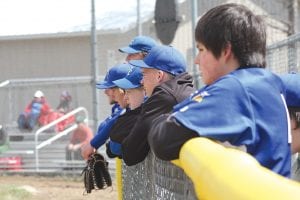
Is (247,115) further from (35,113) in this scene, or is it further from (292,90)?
(35,113)

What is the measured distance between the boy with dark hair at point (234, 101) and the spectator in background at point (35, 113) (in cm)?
1386

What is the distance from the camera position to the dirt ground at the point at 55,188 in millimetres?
11523

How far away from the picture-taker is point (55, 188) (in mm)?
12750

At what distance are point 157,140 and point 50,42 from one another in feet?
60.9

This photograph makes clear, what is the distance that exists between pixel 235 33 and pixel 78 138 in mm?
12510

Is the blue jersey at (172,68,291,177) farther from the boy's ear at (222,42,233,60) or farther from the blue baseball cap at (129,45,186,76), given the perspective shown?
the blue baseball cap at (129,45,186,76)

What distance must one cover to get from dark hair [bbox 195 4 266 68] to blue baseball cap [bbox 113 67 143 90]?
7.13 feet

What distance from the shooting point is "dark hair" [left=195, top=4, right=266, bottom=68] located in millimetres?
2303

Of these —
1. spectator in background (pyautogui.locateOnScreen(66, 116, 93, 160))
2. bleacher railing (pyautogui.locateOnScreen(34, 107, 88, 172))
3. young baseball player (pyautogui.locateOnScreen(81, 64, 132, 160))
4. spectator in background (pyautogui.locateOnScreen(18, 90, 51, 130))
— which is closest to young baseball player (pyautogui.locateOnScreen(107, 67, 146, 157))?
young baseball player (pyautogui.locateOnScreen(81, 64, 132, 160))

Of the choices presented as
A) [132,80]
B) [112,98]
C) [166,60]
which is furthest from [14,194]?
[166,60]

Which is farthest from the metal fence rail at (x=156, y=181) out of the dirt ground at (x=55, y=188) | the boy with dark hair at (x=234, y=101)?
the dirt ground at (x=55, y=188)

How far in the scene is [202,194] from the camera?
1905 mm

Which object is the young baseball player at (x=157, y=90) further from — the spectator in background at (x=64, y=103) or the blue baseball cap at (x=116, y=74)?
the spectator in background at (x=64, y=103)

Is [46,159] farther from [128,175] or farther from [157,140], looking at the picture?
[157,140]
